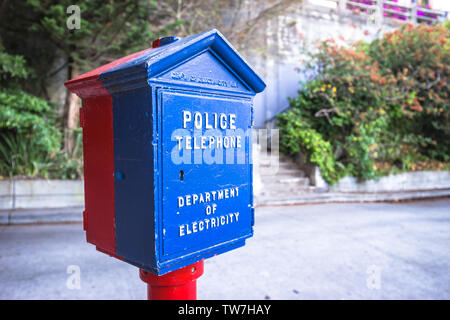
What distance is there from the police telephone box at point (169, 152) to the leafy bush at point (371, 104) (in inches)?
279

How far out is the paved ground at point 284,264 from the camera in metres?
3.12

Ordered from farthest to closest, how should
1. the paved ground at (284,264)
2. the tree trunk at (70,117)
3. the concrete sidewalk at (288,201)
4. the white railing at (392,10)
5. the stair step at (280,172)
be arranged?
the white railing at (392,10)
the stair step at (280,172)
the tree trunk at (70,117)
the concrete sidewalk at (288,201)
the paved ground at (284,264)

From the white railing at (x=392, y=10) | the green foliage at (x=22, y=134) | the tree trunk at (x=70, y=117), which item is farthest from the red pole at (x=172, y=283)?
the white railing at (x=392, y=10)

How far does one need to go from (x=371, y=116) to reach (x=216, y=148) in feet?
27.4

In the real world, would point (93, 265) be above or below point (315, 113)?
below

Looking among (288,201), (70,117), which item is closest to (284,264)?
(288,201)

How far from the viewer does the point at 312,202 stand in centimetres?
766

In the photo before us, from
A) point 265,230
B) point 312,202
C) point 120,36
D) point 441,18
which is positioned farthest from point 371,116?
point 441,18

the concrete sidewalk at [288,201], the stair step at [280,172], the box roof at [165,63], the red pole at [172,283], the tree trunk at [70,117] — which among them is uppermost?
the tree trunk at [70,117]

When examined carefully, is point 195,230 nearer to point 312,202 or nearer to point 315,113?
point 312,202

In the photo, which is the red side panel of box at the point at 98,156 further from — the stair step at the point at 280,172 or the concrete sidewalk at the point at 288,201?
the stair step at the point at 280,172

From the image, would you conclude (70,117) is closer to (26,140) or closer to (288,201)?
(26,140)

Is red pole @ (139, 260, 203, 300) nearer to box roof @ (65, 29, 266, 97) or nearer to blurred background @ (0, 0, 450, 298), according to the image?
box roof @ (65, 29, 266, 97)

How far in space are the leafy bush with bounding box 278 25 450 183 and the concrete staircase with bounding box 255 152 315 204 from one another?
0.46 meters
